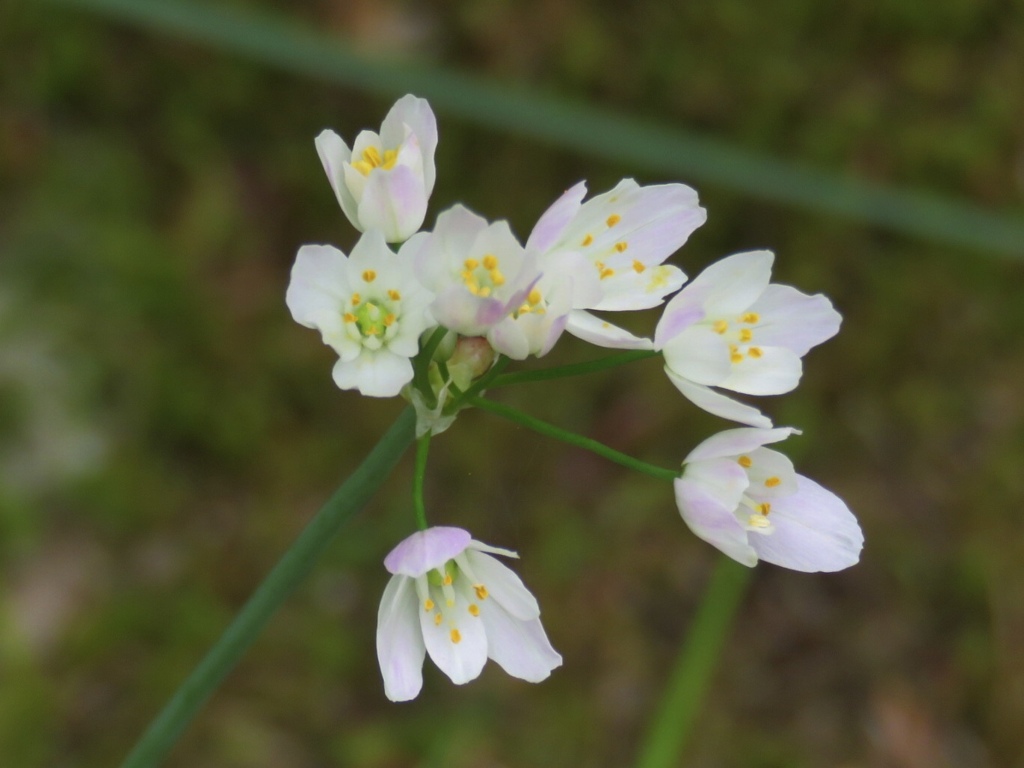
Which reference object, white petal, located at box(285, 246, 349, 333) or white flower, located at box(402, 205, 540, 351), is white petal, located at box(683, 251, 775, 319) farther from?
white petal, located at box(285, 246, 349, 333)

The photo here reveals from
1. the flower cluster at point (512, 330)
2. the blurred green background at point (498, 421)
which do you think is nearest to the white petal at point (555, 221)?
the flower cluster at point (512, 330)

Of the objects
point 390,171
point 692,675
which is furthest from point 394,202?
point 692,675

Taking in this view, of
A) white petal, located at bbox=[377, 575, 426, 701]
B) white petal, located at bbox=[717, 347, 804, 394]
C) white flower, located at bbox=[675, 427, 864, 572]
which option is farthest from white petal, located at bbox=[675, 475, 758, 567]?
white petal, located at bbox=[377, 575, 426, 701]

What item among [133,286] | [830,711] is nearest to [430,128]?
[133,286]

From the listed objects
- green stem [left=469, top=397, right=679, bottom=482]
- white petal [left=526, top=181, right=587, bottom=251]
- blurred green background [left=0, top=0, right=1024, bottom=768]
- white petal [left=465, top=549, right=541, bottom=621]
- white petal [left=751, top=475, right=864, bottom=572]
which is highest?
white petal [left=526, top=181, right=587, bottom=251]

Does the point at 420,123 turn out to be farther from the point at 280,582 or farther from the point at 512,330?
the point at 280,582

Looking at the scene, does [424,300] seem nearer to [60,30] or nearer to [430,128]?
[430,128]
